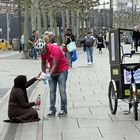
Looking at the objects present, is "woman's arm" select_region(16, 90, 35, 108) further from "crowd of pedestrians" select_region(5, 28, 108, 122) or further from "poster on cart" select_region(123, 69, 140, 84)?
"poster on cart" select_region(123, 69, 140, 84)

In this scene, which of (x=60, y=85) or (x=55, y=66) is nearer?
(x=55, y=66)

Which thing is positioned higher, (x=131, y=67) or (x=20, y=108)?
(x=131, y=67)

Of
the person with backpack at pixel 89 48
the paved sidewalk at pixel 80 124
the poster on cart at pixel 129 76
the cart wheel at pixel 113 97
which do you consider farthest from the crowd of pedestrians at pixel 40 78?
the person with backpack at pixel 89 48

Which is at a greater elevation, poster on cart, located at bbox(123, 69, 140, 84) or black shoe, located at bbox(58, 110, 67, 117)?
poster on cart, located at bbox(123, 69, 140, 84)

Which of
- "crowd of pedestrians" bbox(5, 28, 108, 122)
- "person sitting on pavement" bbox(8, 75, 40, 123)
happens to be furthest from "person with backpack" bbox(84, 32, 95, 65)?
"person sitting on pavement" bbox(8, 75, 40, 123)

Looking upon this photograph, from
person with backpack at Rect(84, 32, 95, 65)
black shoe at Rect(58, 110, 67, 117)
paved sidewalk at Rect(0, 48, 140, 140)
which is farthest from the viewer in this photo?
person with backpack at Rect(84, 32, 95, 65)

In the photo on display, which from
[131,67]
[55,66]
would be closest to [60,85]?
[55,66]

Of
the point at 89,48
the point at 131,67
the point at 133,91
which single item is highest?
the point at 131,67

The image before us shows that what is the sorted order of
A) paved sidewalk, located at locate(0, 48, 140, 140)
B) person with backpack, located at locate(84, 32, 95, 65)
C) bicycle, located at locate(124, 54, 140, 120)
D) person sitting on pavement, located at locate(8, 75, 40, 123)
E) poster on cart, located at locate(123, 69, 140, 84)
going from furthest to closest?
person with backpack, located at locate(84, 32, 95, 65)
poster on cart, located at locate(123, 69, 140, 84)
person sitting on pavement, located at locate(8, 75, 40, 123)
bicycle, located at locate(124, 54, 140, 120)
paved sidewalk, located at locate(0, 48, 140, 140)

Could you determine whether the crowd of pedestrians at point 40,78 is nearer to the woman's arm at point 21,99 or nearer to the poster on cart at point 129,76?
the woman's arm at point 21,99

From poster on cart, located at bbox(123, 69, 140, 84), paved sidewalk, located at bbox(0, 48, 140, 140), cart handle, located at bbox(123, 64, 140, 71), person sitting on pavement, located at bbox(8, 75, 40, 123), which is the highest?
cart handle, located at bbox(123, 64, 140, 71)

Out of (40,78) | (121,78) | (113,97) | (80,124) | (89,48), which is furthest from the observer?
(89,48)

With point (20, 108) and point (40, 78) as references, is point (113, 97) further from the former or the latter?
point (20, 108)

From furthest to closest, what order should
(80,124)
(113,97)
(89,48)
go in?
(89,48) → (113,97) → (80,124)
